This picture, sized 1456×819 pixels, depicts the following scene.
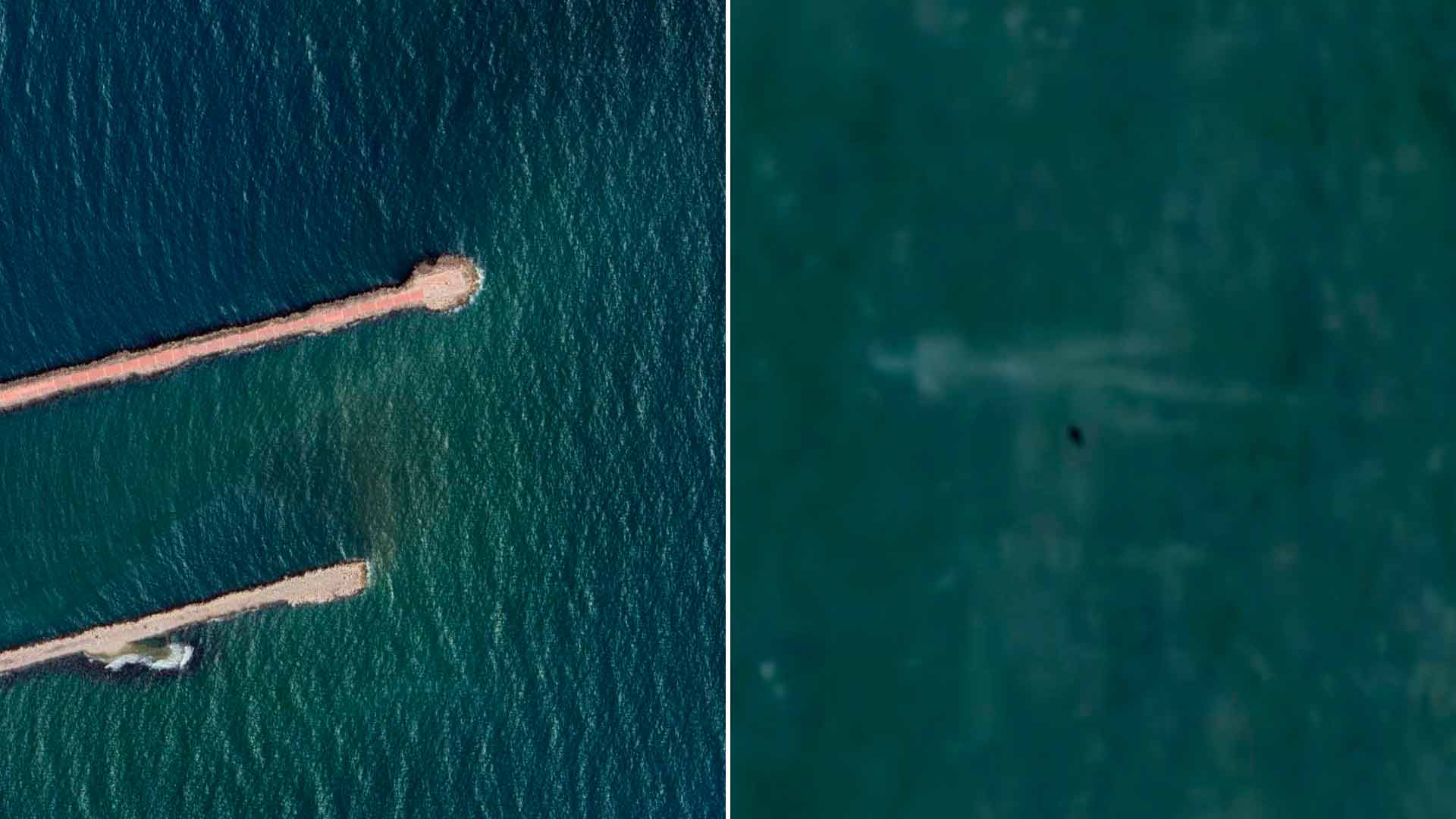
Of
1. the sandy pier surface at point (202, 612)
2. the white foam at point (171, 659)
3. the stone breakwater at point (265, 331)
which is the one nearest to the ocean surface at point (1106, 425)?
the stone breakwater at point (265, 331)

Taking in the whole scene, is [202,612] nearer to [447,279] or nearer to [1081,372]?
[447,279]

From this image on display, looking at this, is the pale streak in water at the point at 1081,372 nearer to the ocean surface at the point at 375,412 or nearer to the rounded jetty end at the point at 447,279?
the ocean surface at the point at 375,412

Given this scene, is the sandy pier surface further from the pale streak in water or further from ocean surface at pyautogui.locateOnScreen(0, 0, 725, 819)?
the pale streak in water

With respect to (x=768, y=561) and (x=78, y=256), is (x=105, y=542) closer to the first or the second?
(x=78, y=256)

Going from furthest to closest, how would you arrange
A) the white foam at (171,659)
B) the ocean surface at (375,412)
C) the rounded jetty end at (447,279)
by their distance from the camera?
the white foam at (171,659)
the rounded jetty end at (447,279)
the ocean surface at (375,412)

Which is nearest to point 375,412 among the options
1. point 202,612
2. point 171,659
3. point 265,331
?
point 265,331
